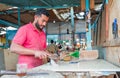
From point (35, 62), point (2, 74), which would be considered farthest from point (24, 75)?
point (35, 62)

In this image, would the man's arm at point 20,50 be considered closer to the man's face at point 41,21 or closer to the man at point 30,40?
the man at point 30,40

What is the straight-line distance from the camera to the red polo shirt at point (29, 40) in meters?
2.64

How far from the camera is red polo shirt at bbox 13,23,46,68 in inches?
104

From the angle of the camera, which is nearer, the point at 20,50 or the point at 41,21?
the point at 20,50

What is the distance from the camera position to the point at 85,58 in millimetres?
3602

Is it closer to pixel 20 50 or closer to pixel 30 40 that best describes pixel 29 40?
pixel 30 40

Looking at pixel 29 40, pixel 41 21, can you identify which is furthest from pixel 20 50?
pixel 41 21

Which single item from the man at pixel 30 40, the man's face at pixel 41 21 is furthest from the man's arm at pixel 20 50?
the man's face at pixel 41 21

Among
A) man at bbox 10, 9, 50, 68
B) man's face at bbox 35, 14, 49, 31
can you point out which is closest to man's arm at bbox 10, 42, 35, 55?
man at bbox 10, 9, 50, 68

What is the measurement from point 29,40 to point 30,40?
14mm

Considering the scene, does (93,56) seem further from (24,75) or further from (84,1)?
(24,75)

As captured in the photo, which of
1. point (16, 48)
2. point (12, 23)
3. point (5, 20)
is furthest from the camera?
point (12, 23)

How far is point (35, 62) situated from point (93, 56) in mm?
1272

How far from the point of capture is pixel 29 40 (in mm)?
2775
